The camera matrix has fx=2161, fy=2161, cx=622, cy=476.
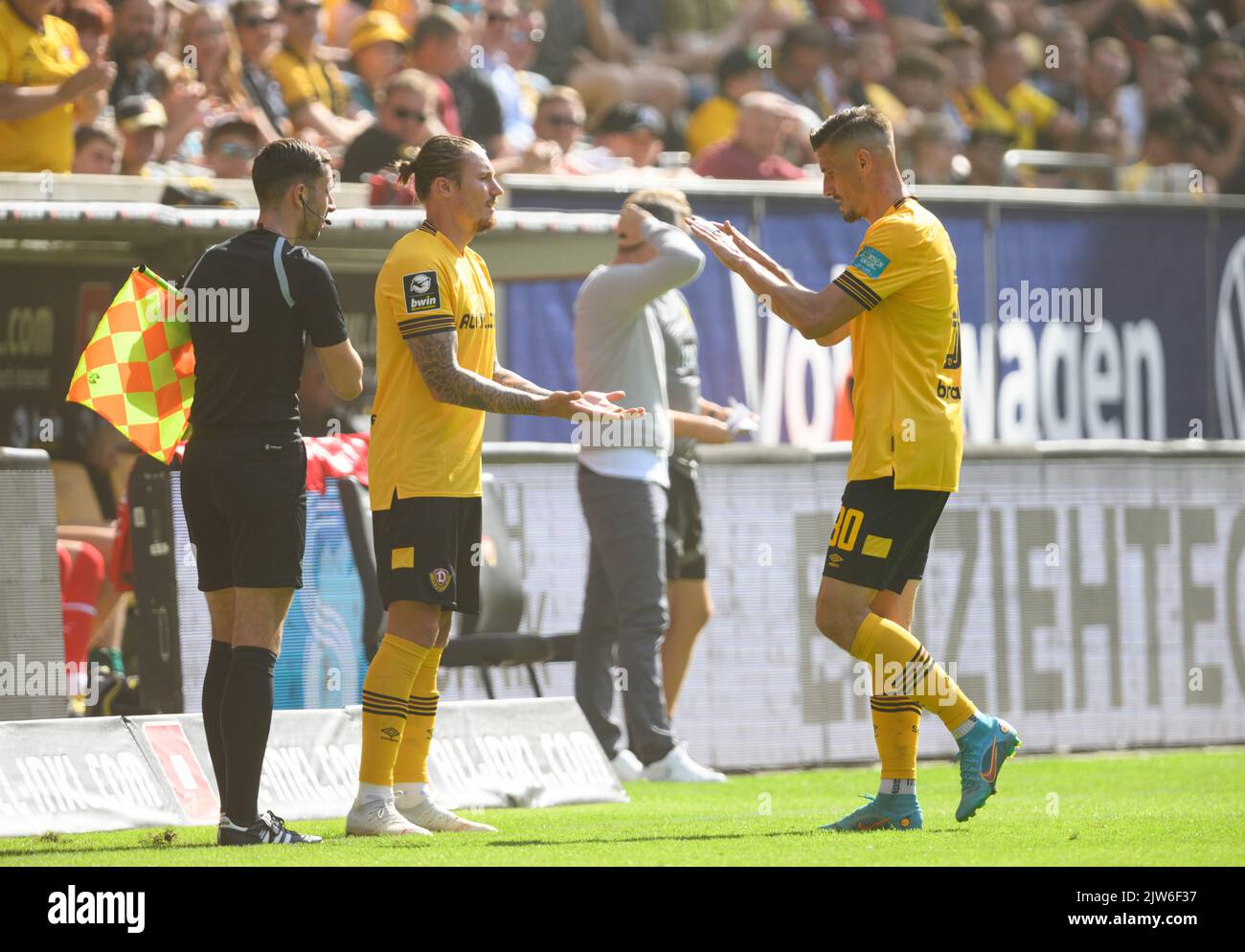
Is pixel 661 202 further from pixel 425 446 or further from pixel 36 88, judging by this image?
pixel 36 88

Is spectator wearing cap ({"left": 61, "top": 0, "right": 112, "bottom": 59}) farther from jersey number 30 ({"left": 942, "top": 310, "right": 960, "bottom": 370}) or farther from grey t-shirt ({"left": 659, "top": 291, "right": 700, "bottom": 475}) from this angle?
jersey number 30 ({"left": 942, "top": 310, "right": 960, "bottom": 370})

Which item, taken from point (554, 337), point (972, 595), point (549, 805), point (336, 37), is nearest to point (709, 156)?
point (554, 337)

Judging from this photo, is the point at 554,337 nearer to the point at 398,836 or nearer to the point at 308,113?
the point at 308,113

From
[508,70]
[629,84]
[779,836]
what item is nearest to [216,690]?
[779,836]

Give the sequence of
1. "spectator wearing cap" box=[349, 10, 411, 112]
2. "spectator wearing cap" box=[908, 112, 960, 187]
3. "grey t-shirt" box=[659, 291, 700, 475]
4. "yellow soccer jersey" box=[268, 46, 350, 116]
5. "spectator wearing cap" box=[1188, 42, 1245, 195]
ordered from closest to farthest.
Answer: "grey t-shirt" box=[659, 291, 700, 475] → "yellow soccer jersey" box=[268, 46, 350, 116] → "spectator wearing cap" box=[349, 10, 411, 112] → "spectator wearing cap" box=[908, 112, 960, 187] → "spectator wearing cap" box=[1188, 42, 1245, 195]

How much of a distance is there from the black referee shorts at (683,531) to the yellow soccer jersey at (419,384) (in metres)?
3.47

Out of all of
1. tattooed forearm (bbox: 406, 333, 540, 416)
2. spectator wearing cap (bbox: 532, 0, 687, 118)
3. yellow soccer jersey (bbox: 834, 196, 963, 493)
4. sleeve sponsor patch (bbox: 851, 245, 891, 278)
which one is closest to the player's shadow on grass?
tattooed forearm (bbox: 406, 333, 540, 416)

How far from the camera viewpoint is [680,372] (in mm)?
10922

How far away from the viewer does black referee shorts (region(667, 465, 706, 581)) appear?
1087cm

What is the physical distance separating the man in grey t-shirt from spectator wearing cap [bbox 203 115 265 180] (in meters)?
3.37

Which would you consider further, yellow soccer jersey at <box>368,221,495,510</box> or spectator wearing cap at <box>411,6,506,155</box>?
spectator wearing cap at <box>411,6,506,155</box>

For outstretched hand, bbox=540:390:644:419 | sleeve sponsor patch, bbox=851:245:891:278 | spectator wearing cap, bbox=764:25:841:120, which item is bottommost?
outstretched hand, bbox=540:390:644:419

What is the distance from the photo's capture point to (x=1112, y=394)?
15562 millimetres

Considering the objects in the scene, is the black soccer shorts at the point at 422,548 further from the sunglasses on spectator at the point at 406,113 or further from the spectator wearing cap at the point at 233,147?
the spectator wearing cap at the point at 233,147
